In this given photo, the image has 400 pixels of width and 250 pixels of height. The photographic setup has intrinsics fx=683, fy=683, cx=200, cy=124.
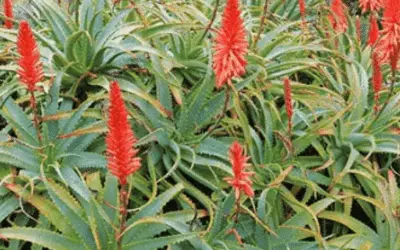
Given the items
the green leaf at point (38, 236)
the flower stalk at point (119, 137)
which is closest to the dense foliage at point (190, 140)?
the green leaf at point (38, 236)

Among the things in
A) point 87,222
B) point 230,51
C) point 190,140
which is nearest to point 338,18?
point 190,140

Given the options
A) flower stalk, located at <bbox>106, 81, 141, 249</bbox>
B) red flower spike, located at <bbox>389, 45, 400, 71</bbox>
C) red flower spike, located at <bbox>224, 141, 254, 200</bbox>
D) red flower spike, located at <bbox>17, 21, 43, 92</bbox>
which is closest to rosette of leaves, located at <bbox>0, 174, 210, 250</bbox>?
red flower spike, located at <bbox>224, 141, 254, 200</bbox>

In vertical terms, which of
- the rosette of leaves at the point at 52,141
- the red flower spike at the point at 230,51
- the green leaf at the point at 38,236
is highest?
the red flower spike at the point at 230,51

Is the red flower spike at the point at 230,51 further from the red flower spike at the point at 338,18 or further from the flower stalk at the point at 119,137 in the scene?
the red flower spike at the point at 338,18

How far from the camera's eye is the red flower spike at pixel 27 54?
2.12 meters

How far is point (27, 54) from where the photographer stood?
218 centimetres

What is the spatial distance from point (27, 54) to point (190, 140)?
0.91m

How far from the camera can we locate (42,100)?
292 cm

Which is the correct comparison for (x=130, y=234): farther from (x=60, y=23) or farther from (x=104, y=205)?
(x=60, y=23)

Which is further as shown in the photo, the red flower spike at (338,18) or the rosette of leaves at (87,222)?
the red flower spike at (338,18)

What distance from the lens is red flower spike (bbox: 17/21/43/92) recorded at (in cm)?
212

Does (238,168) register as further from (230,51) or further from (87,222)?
(87,222)

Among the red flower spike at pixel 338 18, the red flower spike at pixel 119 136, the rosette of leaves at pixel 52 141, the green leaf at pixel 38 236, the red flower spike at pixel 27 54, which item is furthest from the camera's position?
the red flower spike at pixel 338 18

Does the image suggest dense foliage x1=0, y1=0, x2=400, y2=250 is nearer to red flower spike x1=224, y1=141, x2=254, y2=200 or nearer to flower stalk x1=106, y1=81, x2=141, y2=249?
red flower spike x1=224, y1=141, x2=254, y2=200
